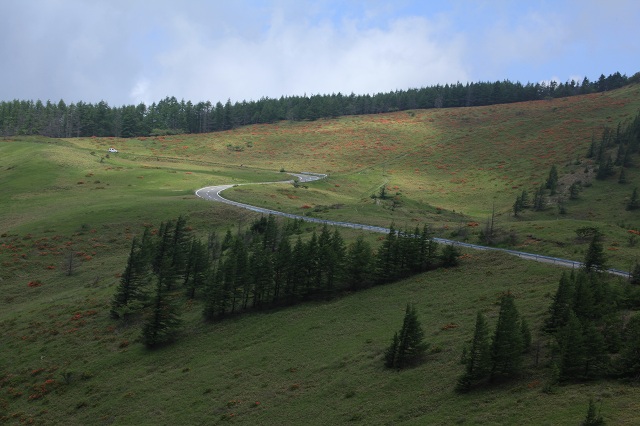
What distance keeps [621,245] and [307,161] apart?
127m

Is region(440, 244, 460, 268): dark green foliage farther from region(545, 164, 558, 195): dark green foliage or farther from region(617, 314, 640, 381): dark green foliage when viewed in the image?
region(545, 164, 558, 195): dark green foliage

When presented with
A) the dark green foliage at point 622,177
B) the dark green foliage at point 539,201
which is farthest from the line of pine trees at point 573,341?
the dark green foliage at point 622,177

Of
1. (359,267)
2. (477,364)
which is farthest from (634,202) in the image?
(477,364)

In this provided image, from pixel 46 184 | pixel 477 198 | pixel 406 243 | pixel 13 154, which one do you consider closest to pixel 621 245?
pixel 406 243

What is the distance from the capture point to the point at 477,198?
128 m

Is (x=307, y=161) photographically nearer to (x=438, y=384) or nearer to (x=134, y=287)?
(x=134, y=287)

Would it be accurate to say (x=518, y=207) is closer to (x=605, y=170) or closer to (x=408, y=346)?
(x=605, y=170)

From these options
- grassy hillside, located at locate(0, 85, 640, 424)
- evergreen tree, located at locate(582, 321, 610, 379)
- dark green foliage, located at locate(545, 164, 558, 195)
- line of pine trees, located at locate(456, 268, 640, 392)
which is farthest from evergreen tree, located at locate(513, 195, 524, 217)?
evergreen tree, located at locate(582, 321, 610, 379)

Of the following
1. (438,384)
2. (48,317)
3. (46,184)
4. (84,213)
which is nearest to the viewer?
(438,384)

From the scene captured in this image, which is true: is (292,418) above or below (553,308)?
below

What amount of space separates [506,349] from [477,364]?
2.05m

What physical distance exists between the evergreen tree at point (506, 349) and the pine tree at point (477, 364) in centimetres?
47

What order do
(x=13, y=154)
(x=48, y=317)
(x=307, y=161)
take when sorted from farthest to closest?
(x=307, y=161) → (x=13, y=154) → (x=48, y=317)

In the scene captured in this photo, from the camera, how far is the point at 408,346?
37.4m
